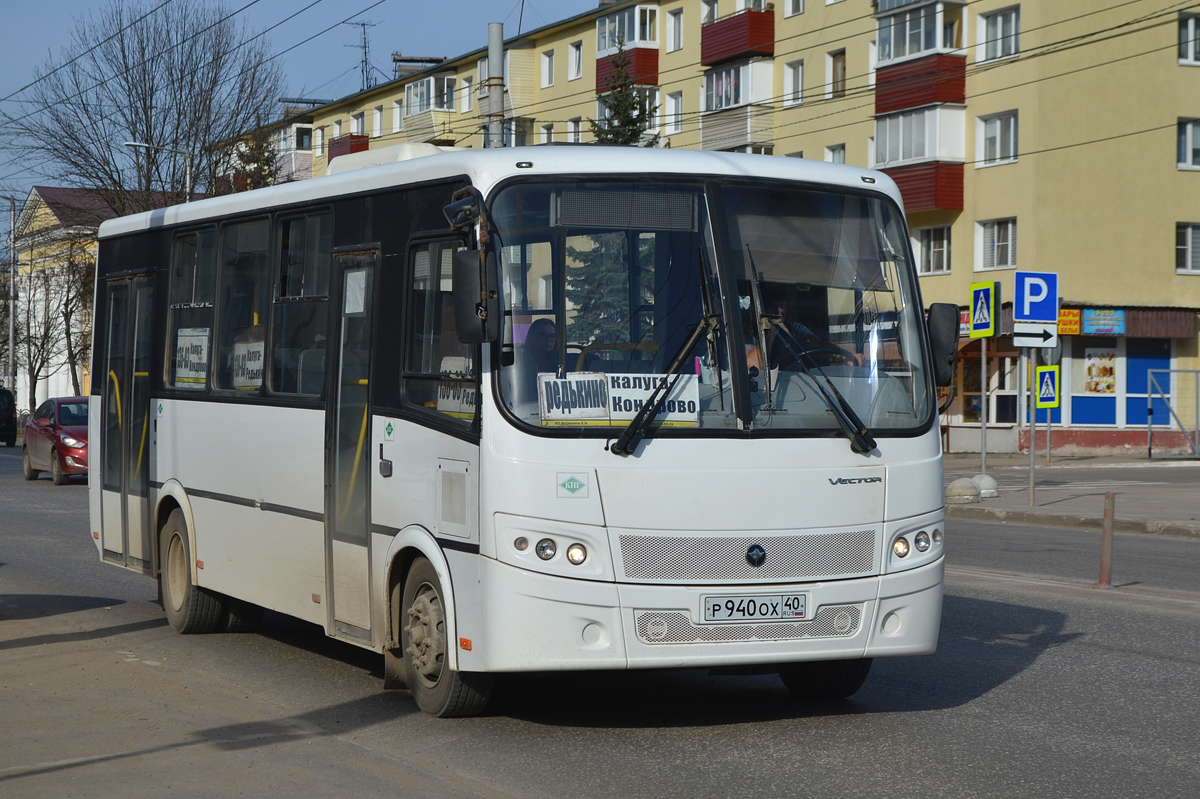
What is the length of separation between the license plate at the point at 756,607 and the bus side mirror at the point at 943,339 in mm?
1496

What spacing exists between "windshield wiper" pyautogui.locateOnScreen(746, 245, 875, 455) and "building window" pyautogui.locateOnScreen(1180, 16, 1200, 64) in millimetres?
39434

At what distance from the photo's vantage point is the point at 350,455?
324 inches

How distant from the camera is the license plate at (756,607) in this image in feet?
22.4

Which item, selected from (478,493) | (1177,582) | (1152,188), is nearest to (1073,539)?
(1177,582)

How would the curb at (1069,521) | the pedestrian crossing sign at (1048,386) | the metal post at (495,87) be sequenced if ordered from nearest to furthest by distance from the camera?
the curb at (1069,521), the metal post at (495,87), the pedestrian crossing sign at (1048,386)

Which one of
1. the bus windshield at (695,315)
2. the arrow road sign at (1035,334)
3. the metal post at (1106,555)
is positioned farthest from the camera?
the arrow road sign at (1035,334)

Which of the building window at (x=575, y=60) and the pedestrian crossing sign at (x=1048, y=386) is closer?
the pedestrian crossing sign at (x=1048, y=386)

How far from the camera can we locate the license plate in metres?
6.82

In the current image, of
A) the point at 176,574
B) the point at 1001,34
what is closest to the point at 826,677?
the point at 176,574

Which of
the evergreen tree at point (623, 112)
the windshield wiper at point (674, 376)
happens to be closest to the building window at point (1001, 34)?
the evergreen tree at point (623, 112)

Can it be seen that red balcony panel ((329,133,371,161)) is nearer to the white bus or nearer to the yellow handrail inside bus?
the yellow handrail inside bus

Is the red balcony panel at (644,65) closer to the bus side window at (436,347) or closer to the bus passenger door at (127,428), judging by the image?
the bus passenger door at (127,428)

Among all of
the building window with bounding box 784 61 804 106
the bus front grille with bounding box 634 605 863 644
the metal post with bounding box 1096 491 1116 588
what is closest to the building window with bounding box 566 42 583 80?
the building window with bounding box 784 61 804 106

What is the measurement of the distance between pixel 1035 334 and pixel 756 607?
14969 millimetres
